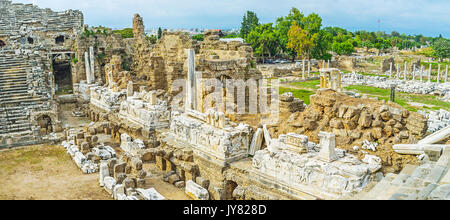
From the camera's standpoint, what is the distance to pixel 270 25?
57625 mm

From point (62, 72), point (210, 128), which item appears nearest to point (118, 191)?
point (210, 128)

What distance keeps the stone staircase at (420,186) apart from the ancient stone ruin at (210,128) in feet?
0.10

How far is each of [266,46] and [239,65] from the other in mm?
37704

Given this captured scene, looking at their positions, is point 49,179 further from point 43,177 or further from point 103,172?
point 103,172

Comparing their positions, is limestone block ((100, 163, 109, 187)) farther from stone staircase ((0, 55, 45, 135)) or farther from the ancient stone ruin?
stone staircase ((0, 55, 45, 135))

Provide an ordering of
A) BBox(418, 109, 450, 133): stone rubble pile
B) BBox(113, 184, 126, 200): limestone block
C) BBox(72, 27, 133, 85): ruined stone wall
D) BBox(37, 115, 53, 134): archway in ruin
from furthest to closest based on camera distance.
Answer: BBox(72, 27, 133, 85): ruined stone wall < BBox(37, 115, 53, 134): archway in ruin < BBox(418, 109, 450, 133): stone rubble pile < BBox(113, 184, 126, 200): limestone block

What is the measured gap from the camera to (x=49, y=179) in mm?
12453

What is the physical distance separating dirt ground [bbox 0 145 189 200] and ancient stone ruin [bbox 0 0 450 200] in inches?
12.5

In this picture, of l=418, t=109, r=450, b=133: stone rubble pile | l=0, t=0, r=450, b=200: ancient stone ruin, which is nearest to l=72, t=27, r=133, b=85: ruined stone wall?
l=0, t=0, r=450, b=200: ancient stone ruin

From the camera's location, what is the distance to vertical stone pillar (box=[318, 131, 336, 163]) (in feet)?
30.1

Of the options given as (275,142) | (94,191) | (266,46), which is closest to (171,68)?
(94,191)

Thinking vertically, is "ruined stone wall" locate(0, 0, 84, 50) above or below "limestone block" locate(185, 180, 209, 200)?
above
